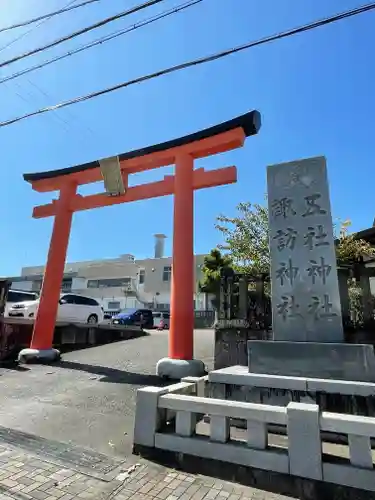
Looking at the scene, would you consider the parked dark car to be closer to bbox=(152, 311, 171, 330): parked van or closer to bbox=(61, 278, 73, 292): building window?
bbox=(152, 311, 171, 330): parked van

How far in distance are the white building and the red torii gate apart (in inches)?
851

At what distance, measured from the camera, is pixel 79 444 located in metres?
3.96

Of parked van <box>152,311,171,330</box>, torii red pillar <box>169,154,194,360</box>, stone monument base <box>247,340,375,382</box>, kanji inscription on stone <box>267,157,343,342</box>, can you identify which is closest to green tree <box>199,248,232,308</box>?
parked van <box>152,311,171,330</box>

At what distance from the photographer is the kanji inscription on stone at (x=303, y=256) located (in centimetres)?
462

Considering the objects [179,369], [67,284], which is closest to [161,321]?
[179,369]

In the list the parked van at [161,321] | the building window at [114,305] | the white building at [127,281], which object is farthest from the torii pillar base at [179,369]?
the building window at [114,305]

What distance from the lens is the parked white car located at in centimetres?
1204

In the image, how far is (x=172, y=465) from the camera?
3.38 metres

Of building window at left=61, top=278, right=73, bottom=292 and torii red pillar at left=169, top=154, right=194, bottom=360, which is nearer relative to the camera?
torii red pillar at left=169, top=154, right=194, bottom=360

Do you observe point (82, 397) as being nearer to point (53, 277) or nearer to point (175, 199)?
point (53, 277)

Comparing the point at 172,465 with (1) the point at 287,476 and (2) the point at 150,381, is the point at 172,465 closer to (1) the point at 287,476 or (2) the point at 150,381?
(1) the point at 287,476

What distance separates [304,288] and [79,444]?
146 inches

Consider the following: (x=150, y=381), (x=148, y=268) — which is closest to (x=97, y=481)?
(x=150, y=381)

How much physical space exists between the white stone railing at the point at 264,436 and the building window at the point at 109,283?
107ft
